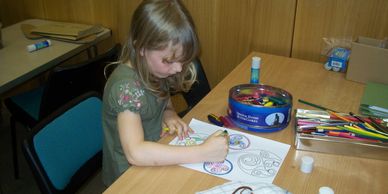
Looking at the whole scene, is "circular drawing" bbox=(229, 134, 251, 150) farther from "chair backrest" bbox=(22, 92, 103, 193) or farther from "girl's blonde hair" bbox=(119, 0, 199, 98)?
"chair backrest" bbox=(22, 92, 103, 193)

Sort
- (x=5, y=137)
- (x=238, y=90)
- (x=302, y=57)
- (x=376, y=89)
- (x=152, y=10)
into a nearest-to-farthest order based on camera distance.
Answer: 1. (x=152, y=10)
2. (x=238, y=90)
3. (x=376, y=89)
4. (x=302, y=57)
5. (x=5, y=137)

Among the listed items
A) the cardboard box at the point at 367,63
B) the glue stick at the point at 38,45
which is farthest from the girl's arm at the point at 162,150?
the glue stick at the point at 38,45

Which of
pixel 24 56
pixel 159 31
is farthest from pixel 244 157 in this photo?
pixel 24 56

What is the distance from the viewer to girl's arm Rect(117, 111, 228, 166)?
3.32 feet

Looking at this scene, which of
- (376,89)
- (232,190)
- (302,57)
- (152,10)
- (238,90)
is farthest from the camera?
(302,57)

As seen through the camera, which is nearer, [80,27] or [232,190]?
[232,190]

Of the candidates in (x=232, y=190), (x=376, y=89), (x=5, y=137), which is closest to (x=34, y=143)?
(x=232, y=190)

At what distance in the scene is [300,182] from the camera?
98 cm

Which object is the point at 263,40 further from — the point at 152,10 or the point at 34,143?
the point at 34,143

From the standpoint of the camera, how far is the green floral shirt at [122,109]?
1084 millimetres

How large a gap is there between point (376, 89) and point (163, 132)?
91 centimetres

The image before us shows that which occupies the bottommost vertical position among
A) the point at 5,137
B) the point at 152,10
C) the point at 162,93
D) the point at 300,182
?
the point at 5,137

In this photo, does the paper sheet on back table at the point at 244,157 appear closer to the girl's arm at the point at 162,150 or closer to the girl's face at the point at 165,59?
the girl's arm at the point at 162,150

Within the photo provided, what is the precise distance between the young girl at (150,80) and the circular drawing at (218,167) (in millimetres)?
15
